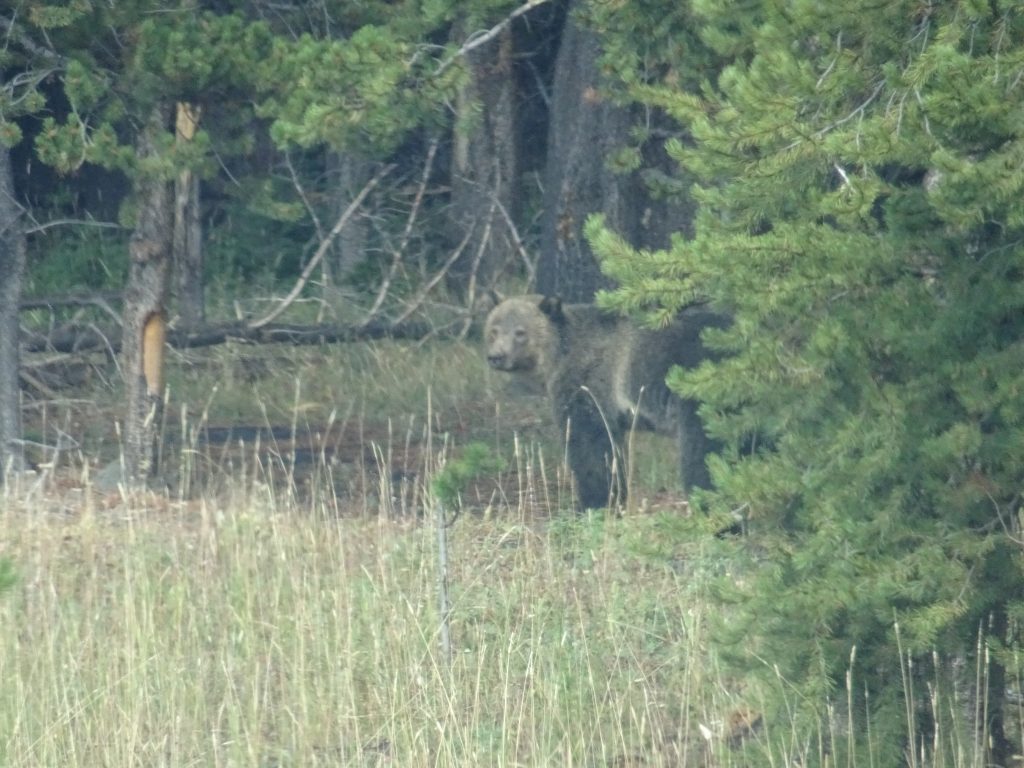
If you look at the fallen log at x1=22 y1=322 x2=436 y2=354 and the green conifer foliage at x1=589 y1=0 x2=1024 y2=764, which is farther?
the fallen log at x1=22 y1=322 x2=436 y2=354

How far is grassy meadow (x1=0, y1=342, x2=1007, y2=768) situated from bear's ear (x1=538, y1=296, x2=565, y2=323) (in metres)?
1.33

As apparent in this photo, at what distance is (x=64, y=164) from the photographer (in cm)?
834

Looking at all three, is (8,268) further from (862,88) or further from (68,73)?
(862,88)

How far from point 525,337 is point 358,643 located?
413 centimetres

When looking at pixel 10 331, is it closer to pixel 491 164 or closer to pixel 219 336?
pixel 219 336

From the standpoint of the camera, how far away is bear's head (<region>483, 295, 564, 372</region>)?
31.8 feet

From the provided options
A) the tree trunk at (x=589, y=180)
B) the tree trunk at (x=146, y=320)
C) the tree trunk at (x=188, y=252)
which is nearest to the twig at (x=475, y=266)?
the tree trunk at (x=589, y=180)

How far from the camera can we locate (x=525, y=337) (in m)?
9.75

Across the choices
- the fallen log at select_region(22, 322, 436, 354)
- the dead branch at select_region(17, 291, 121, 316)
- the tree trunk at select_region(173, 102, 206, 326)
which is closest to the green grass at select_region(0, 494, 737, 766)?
the dead branch at select_region(17, 291, 121, 316)

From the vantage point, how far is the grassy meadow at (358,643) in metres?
4.91

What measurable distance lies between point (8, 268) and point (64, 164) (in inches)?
50.8

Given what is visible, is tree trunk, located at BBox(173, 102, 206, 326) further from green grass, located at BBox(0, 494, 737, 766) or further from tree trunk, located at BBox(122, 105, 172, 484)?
green grass, located at BBox(0, 494, 737, 766)

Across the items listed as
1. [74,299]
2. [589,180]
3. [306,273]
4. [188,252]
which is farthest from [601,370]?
[188,252]

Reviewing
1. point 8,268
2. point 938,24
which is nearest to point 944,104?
point 938,24
